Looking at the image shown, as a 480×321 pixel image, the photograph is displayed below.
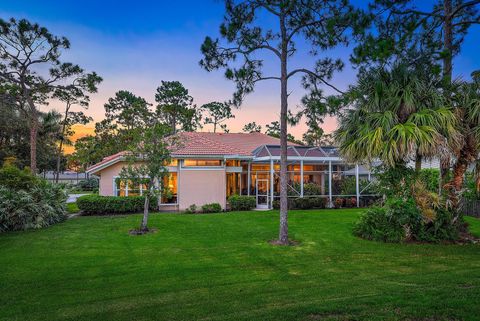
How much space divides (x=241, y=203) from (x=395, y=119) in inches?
434

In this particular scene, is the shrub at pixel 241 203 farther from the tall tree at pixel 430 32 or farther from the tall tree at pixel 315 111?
the tall tree at pixel 430 32

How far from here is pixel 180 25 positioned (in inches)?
585

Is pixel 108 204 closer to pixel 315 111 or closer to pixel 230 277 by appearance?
pixel 230 277

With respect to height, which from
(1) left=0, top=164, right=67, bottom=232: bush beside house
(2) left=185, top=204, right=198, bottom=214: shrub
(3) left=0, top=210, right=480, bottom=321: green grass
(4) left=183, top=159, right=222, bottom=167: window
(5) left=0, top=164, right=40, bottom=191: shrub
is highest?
(4) left=183, top=159, right=222, bottom=167: window

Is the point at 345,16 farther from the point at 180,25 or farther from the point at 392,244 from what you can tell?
the point at 180,25

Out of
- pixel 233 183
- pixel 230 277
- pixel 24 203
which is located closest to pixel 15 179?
pixel 24 203

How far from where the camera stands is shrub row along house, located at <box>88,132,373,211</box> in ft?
61.3

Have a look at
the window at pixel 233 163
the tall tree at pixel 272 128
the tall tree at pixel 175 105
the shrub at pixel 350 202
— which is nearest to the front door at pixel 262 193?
the window at pixel 233 163

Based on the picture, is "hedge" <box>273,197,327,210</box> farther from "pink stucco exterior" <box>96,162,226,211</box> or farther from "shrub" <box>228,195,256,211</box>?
"pink stucco exterior" <box>96,162,226,211</box>

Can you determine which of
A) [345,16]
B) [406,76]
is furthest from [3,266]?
[406,76]

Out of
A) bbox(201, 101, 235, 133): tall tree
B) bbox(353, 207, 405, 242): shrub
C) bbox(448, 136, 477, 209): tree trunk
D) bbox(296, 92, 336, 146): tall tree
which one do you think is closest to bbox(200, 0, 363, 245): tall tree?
bbox(296, 92, 336, 146): tall tree

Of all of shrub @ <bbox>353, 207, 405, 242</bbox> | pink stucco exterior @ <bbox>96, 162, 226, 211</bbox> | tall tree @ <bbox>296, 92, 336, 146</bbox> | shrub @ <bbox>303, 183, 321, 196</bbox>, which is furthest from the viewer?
shrub @ <bbox>303, 183, 321, 196</bbox>

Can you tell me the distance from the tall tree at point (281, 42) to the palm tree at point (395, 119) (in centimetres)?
133

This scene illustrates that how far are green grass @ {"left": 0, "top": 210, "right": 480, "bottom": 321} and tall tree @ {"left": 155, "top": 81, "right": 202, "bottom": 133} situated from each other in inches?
1038
